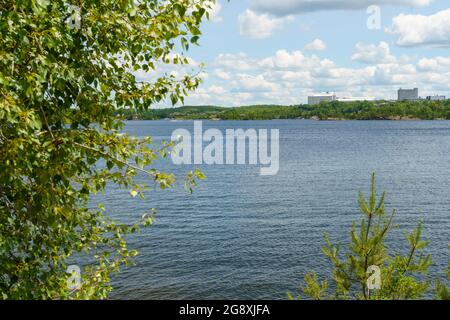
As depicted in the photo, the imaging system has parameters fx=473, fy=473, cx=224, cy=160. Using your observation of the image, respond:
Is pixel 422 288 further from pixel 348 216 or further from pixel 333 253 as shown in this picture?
pixel 348 216

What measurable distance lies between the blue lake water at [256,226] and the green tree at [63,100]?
18245 millimetres

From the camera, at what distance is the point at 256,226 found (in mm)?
38156

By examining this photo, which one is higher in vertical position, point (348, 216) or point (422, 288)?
point (422, 288)

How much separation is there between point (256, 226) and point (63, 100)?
32.4 m

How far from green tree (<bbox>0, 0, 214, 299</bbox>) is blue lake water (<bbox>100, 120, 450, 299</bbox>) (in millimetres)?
18245

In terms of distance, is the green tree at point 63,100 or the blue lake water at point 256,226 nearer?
the green tree at point 63,100

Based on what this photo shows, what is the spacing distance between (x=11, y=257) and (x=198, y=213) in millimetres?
34166

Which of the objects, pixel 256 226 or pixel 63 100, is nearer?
pixel 63 100

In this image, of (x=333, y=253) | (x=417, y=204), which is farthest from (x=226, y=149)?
(x=333, y=253)

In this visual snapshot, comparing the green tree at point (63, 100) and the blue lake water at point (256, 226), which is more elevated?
the green tree at point (63, 100)

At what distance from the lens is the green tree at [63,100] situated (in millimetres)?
5402

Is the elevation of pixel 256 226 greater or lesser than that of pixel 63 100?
lesser

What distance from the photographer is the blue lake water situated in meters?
27.2

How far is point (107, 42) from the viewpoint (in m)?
6.49
